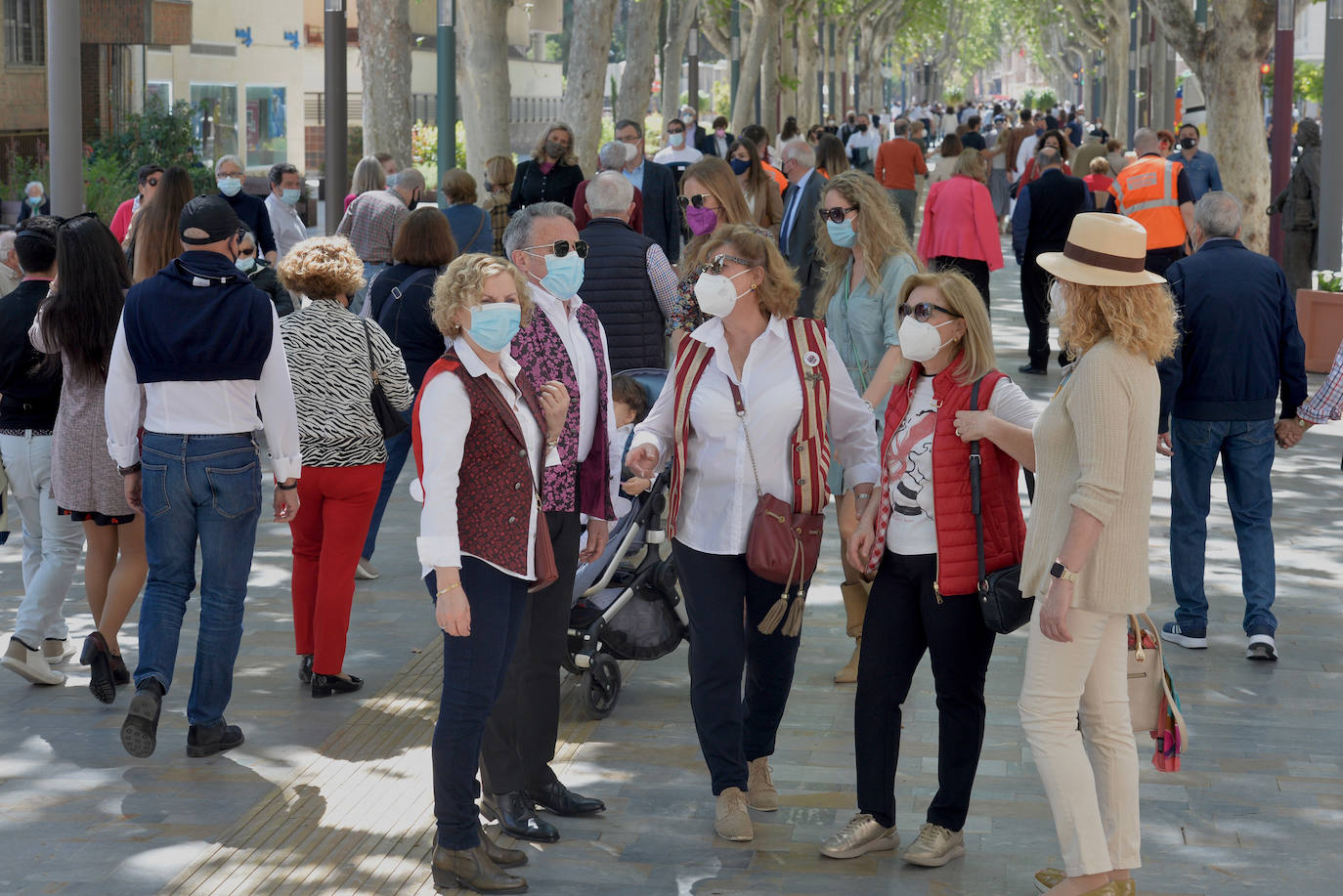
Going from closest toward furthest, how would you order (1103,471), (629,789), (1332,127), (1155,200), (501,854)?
(1103,471) → (501,854) → (629,789) → (1155,200) → (1332,127)

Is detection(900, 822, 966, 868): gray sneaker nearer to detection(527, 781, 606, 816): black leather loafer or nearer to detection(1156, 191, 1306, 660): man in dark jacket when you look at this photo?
detection(527, 781, 606, 816): black leather loafer

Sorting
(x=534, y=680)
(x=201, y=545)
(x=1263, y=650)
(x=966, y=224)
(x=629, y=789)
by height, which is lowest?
(x=629, y=789)

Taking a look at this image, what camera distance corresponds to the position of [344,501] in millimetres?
6938

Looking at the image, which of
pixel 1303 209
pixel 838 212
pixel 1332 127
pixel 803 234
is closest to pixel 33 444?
pixel 838 212

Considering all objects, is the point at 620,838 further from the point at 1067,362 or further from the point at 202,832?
the point at 1067,362

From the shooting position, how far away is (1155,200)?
14227 millimetres

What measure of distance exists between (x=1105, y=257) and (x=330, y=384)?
3385 millimetres

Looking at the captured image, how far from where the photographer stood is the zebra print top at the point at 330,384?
269 inches

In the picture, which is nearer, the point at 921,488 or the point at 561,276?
the point at 921,488

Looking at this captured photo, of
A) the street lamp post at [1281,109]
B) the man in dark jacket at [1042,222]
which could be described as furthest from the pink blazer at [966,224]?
the street lamp post at [1281,109]

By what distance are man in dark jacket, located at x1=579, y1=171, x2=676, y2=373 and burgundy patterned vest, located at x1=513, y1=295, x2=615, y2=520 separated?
9.43 ft

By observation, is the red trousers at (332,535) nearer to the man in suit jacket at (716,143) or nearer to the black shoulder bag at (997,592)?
the black shoulder bag at (997,592)

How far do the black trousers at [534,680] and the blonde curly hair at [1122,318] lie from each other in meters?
1.66

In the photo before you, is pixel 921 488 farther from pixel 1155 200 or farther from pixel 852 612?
pixel 1155 200
